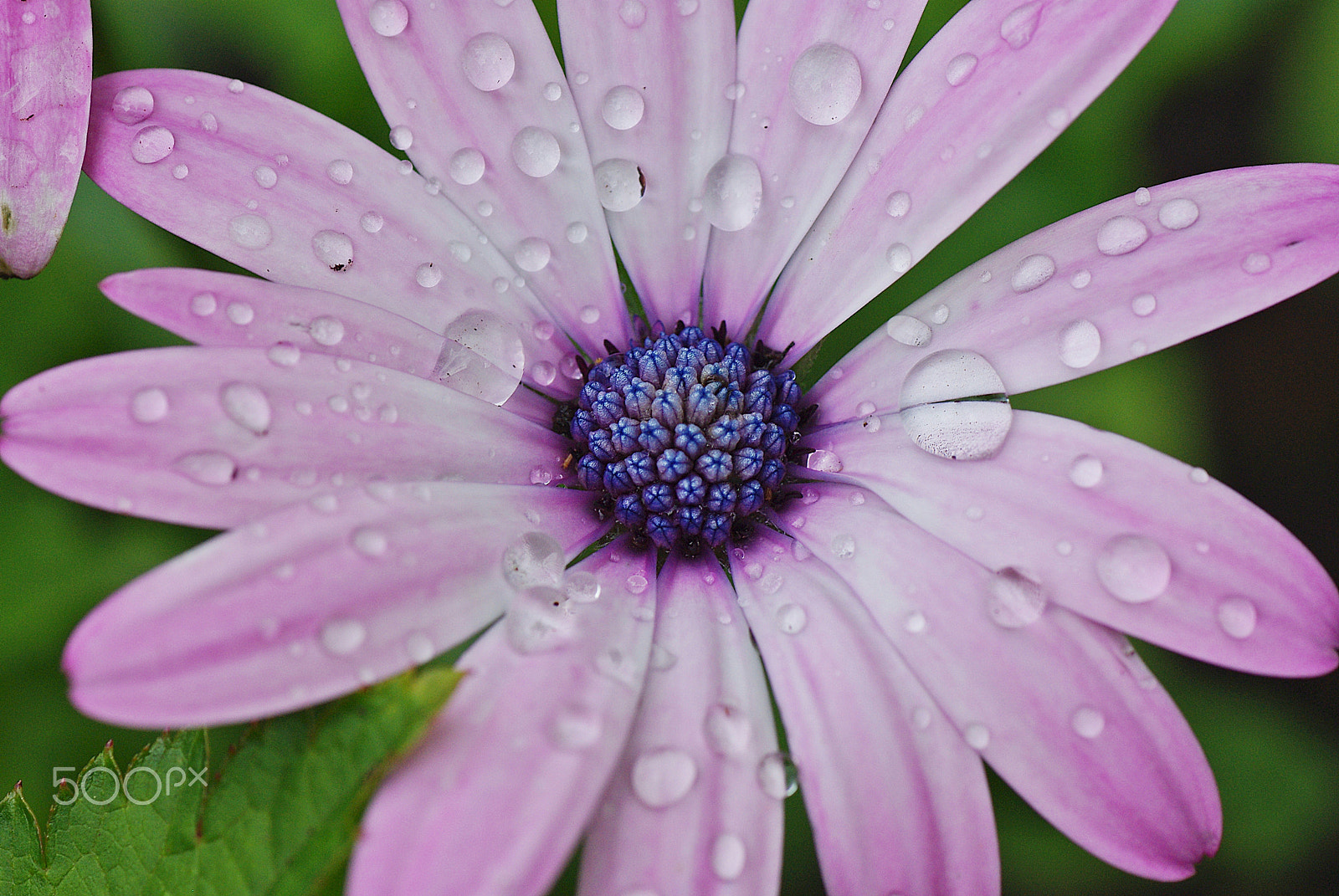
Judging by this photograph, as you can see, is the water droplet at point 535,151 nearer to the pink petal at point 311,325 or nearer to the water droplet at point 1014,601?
the pink petal at point 311,325

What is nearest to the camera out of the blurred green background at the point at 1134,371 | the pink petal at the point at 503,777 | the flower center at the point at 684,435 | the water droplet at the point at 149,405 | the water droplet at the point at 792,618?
the pink petal at the point at 503,777

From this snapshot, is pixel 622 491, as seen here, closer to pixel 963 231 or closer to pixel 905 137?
pixel 905 137

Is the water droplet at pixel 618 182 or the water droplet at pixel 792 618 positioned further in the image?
the water droplet at pixel 618 182

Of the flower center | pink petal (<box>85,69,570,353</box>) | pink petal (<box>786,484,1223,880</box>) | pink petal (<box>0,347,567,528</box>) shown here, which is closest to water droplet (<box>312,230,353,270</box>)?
pink petal (<box>85,69,570,353</box>)

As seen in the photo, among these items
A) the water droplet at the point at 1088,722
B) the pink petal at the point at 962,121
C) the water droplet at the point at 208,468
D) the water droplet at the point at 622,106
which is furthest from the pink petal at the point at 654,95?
the water droplet at the point at 1088,722

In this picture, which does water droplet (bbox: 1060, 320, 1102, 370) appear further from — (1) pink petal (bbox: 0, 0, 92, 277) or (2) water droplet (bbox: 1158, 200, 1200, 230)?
(1) pink petal (bbox: 0, 0, 92, 277)

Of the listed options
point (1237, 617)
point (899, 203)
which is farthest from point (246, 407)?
point (1237, 617)

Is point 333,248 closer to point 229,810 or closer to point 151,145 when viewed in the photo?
point 151,145
